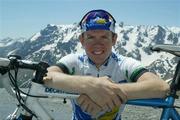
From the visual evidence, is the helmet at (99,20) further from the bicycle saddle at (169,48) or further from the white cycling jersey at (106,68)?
the bicycle saddle at (169,48)

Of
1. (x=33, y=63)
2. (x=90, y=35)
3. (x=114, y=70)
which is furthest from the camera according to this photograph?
(x=114, y=70)

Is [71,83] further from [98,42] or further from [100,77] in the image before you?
[98,42]

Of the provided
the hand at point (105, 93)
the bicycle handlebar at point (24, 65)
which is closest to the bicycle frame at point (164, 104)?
the hand at point (105, 93)

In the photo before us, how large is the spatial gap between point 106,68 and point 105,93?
1204 mm

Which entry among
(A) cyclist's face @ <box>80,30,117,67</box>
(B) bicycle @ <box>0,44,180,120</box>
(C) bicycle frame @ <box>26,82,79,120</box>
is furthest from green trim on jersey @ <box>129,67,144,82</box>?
(C) bicycle frame @ <box>26,82,79,120</box>

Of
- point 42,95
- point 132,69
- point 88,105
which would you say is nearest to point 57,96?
point 42,95

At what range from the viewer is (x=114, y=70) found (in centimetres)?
482

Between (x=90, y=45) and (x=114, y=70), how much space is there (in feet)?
1.70

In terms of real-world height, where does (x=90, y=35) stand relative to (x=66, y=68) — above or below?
above

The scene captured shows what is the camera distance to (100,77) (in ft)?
12.4

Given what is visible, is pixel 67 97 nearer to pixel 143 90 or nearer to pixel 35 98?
pixel 35 98

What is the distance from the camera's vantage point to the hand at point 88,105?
3.70 m

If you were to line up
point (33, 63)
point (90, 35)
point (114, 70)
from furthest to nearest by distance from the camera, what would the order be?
1. point (114, 70)
2. point (90, 35)
3. point (33, 63)

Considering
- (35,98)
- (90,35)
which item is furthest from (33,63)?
(90,35)
